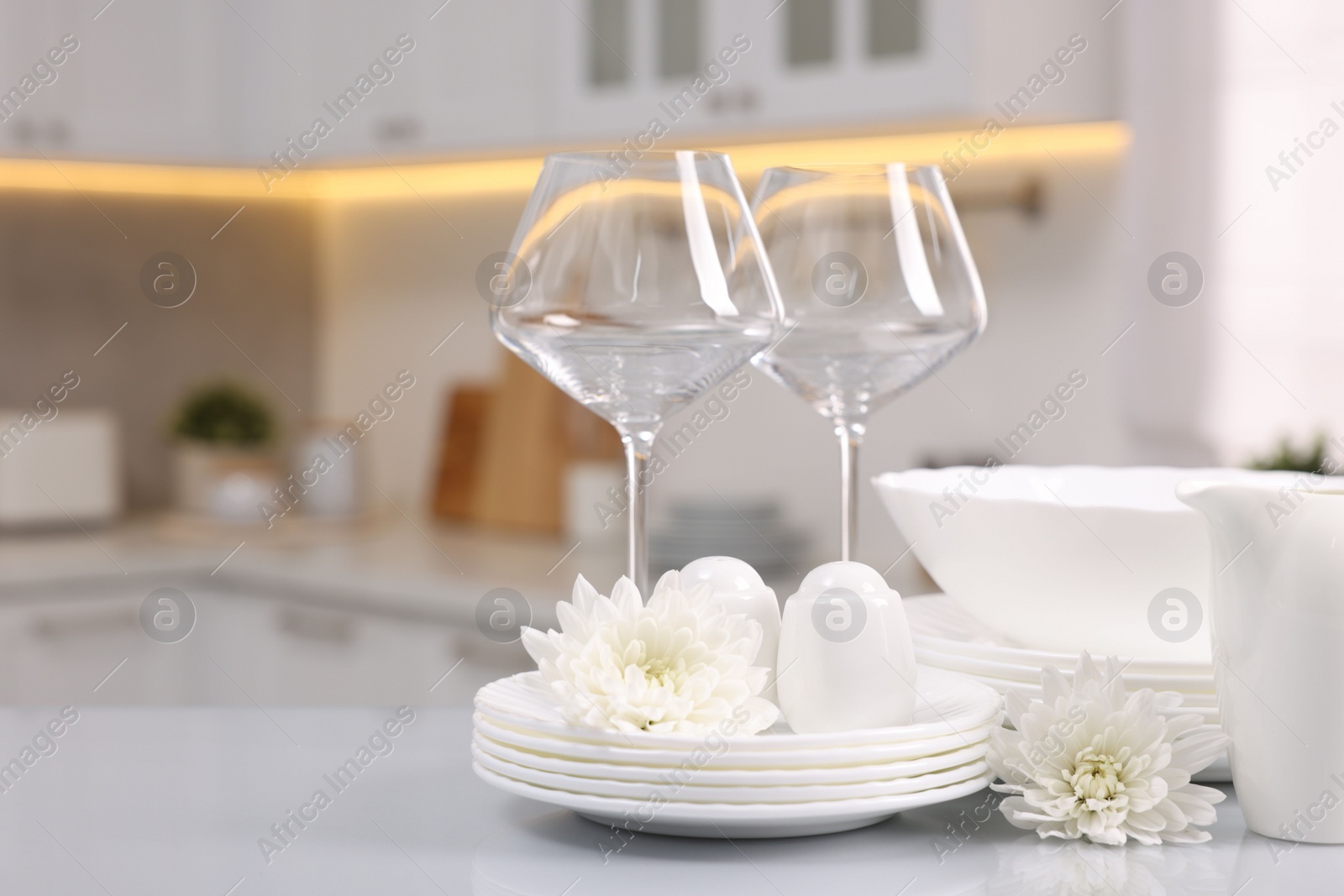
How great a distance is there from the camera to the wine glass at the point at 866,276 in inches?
Answer: 26.9

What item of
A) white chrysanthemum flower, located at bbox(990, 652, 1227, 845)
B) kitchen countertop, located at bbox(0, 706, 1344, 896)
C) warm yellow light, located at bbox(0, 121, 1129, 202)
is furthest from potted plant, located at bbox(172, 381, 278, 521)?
white chrysanthemum flower, located at bbox(990, 652, 1227, 845)

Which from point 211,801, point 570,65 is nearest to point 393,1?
point 570,65

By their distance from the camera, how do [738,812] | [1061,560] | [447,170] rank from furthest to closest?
[447,170] → [1061,560] → [738,812]

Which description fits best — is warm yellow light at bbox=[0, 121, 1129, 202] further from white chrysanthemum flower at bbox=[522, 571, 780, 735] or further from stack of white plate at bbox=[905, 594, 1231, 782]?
white chrysanthemum flower at bbox=[522, 571, 780, 735]

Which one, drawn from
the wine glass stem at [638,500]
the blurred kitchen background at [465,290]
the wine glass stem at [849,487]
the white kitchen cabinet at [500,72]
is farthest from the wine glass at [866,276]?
the white kitchen cabinet at [500,72]

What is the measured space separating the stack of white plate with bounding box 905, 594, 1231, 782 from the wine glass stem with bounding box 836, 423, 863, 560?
2.1 inches

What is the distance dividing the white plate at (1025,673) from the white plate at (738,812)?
0.28 ft

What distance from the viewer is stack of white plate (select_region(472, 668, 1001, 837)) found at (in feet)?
1.58

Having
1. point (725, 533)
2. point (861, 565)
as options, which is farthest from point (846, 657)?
point (725, 533)

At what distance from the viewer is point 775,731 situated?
1.82ft

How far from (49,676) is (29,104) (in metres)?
1.05

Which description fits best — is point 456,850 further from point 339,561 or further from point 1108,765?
point 339,561

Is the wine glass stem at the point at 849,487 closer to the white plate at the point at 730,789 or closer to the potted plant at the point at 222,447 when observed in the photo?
the white plate at the point at 730,789

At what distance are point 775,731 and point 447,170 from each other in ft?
7.95
